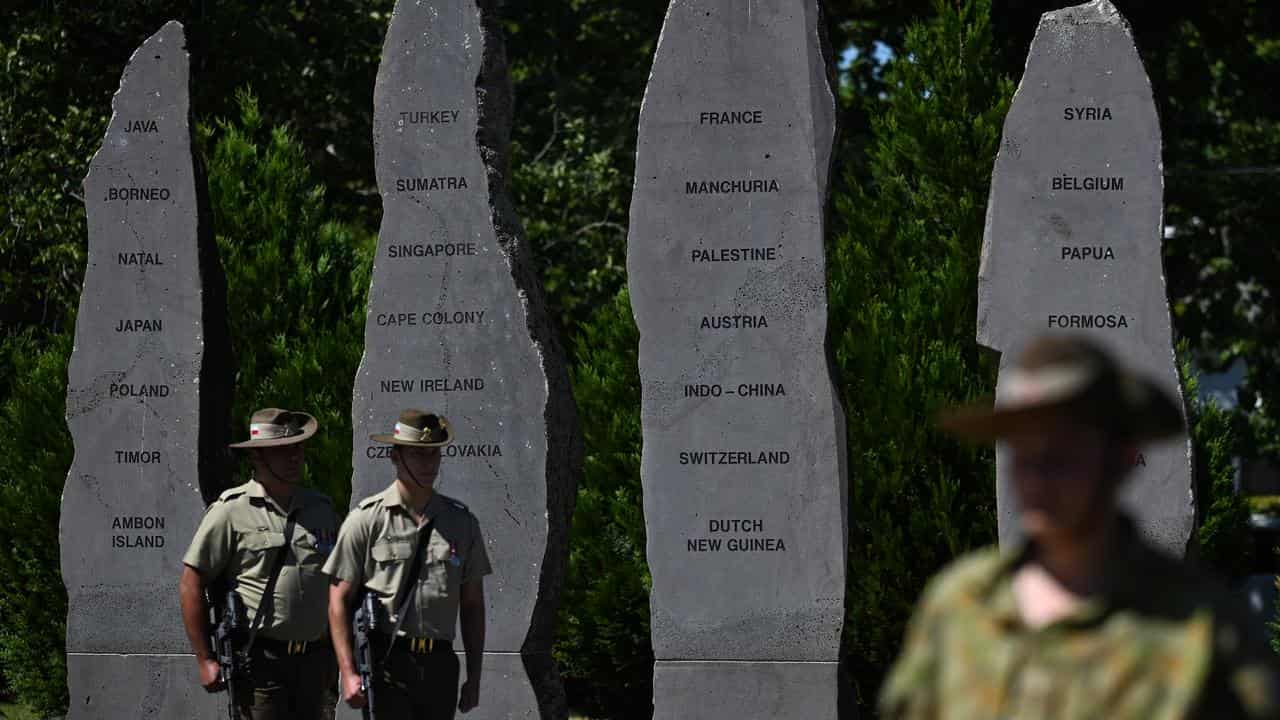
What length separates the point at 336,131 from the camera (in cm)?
2067

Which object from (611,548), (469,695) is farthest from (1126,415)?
(611,548)

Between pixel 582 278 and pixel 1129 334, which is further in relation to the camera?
pixel 582 278

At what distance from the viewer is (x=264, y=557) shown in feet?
26.5

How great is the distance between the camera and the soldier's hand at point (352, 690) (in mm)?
7152

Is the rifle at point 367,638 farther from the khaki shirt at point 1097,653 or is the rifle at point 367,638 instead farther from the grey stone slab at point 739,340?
the khaki shirt at point 1097,653

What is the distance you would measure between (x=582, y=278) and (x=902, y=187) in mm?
6300

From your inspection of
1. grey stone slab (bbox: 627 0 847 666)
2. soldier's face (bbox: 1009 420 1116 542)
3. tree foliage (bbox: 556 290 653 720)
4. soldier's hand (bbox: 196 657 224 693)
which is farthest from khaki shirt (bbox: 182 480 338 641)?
soldier's face (bbox: 1009 420 1116 542)

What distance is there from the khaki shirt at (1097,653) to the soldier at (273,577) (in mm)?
5249

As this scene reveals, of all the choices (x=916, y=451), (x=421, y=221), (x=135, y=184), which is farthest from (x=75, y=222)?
(x=916, y=451)

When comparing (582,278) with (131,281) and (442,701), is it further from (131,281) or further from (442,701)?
(442,701)

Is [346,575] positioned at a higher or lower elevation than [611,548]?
higher

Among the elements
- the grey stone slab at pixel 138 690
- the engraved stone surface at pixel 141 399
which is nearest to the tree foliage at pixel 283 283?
the engraved stone surface at pixel 141 399

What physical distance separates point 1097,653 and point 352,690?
462 cm

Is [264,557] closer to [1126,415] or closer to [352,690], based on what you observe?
[352,690]
